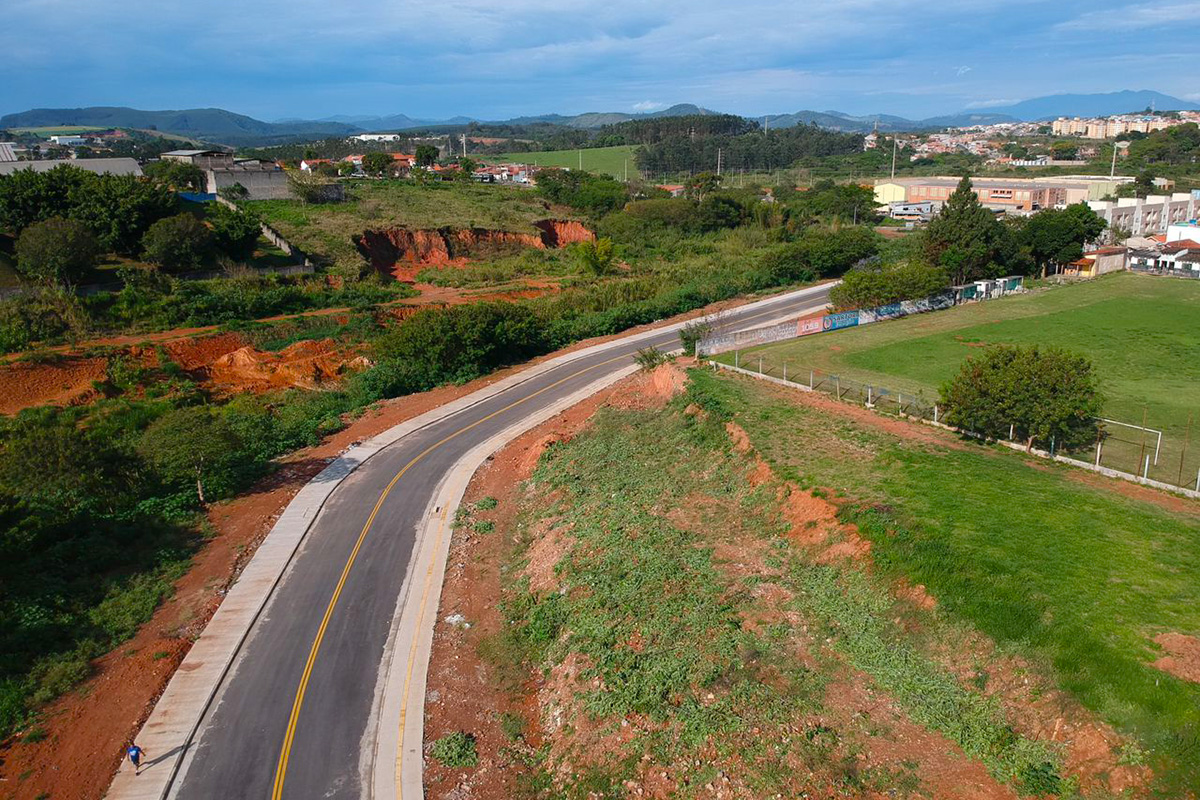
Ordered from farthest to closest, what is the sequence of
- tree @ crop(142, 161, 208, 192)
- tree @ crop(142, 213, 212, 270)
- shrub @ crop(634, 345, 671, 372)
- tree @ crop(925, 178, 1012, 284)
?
tree @ crop(142, 161, 208, 192), tree @ crop(925, 178, 1012, 284), tree @ crop(142, 213, 212, 270), shrub @ crop(634, 345, 671, 372)

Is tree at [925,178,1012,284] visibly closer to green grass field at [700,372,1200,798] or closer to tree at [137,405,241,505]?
green grass field at [700,372,1200,798]

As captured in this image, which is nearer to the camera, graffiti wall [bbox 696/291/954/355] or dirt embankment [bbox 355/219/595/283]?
graffiti wall [bbox 696/291/954/355]

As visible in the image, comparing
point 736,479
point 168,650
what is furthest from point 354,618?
point 736,479

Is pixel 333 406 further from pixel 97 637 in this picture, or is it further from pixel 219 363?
pixel 97 637

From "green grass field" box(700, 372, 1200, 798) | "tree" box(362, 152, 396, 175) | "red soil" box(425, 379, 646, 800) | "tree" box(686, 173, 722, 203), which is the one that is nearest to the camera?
"green grass field" box(700, 372, 1200, 798)

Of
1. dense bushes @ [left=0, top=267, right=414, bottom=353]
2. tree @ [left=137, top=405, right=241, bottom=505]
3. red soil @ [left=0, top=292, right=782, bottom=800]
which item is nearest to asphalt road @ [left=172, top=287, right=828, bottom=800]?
red soil @ [left=0, top=292, right=782, bottom=800]

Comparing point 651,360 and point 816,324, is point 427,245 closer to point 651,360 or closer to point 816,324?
point 651,360

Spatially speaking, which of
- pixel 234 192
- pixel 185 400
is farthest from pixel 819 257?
pixel 234 192
